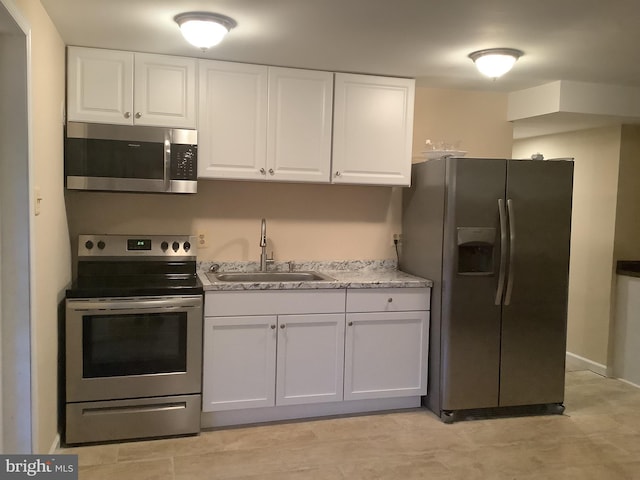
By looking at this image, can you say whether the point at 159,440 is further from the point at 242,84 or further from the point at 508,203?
the point at 508,203

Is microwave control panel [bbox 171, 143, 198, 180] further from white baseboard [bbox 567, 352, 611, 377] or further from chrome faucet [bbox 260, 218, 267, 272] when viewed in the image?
white baseboard [bbox 567, 352, 611, 377]

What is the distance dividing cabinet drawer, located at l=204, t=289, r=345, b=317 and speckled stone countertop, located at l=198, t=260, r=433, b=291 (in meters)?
0.04

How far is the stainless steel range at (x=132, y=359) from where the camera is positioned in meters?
2.99

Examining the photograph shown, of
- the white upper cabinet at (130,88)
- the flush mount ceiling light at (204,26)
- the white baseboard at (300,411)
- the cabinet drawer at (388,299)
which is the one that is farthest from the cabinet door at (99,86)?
the white baseboard at (300,411)

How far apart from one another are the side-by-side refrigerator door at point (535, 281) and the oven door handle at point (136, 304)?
6.51ft

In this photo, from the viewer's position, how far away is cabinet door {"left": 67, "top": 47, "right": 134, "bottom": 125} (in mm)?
3139

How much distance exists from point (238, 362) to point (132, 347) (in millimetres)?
615

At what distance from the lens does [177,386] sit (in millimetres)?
3160

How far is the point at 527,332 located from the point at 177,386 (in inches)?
87.8

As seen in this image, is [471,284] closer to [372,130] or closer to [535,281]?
[535,281]

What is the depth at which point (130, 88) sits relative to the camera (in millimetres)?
3230

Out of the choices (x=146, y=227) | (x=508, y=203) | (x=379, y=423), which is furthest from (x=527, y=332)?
(x=146, y=227)

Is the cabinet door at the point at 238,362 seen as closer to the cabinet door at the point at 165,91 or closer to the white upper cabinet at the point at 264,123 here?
the white upper cabinet at the point at 264,123

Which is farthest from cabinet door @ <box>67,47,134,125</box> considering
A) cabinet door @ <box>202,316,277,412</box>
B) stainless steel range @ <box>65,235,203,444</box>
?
cabinet door @ <box>202,316,277,412</box>
